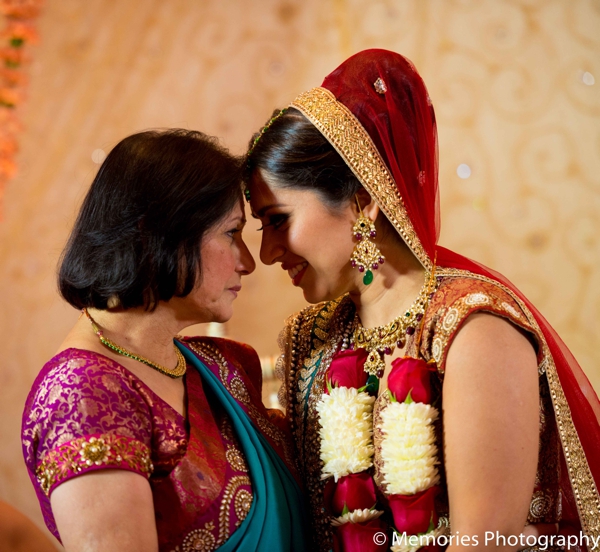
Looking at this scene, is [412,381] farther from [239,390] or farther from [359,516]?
[239,390]

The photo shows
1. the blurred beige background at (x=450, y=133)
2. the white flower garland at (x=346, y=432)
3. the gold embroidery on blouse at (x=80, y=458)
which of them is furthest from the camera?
the blurred beige background at (x=450, y=133)

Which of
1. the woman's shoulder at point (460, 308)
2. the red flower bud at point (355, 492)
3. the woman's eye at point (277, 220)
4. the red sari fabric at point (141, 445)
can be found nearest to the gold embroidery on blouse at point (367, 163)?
the woman's shoulder at point (460, 308)

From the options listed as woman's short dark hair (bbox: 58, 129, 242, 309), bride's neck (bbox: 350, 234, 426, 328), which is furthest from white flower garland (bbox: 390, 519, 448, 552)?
woman's short dark hair (bbox: 58, 129, 242, 309)

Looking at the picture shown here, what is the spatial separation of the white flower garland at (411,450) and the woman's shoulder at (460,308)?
12cm

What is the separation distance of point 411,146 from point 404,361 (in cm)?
54

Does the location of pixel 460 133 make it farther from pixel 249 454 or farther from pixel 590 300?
pixel 249 454

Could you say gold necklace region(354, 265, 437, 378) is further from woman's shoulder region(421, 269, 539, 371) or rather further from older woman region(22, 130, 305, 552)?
older woman region(22, 130, 305, 552)

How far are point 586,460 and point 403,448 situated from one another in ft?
1.50

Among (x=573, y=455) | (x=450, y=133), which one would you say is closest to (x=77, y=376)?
(x=573, y=455)

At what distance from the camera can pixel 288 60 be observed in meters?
3.54

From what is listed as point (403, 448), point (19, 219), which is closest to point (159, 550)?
point (403, 448)

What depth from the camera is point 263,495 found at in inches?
61.1

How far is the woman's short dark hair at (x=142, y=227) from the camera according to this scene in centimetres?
147

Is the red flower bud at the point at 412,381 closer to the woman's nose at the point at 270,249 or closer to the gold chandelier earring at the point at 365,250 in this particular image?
the gold chandelier earring at the point at 365,250
